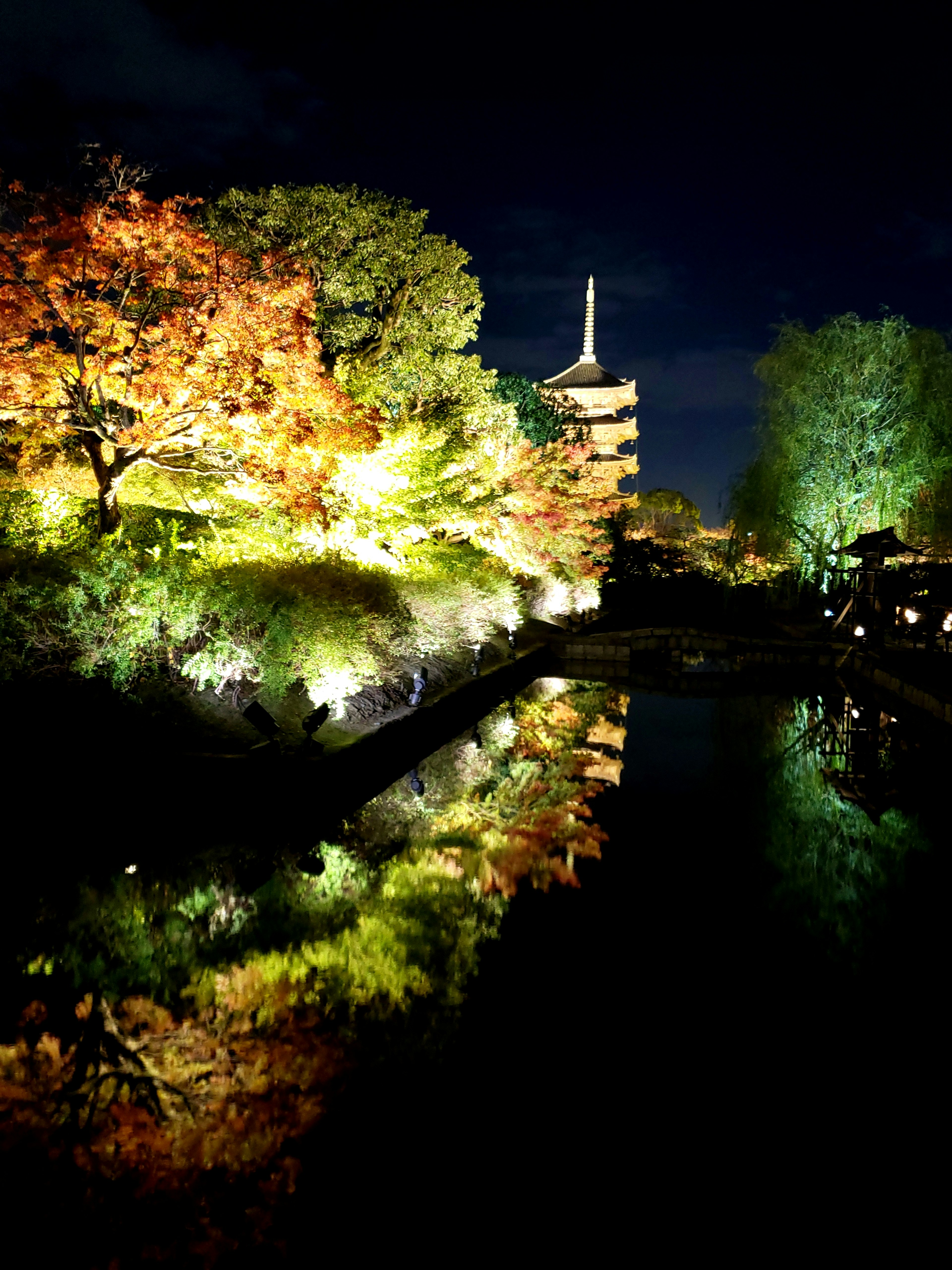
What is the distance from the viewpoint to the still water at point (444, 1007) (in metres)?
3.62

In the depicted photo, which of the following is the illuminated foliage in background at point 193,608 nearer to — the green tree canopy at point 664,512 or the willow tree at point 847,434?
the willow tree at point 847,434

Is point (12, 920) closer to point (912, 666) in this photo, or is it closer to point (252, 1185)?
point (252, 1185)

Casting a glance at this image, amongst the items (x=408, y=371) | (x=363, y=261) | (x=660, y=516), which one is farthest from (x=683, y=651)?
(x=660, y=516)

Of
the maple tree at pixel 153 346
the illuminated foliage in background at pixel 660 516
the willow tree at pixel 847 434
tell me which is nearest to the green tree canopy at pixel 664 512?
the illuminated foliage in background at pixel 660 516

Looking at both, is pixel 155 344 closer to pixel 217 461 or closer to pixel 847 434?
pixel 217 461

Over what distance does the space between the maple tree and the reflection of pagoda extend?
37.9 m

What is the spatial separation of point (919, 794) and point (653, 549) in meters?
24.0

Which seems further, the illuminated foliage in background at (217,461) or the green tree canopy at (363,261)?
the green tree canopy at (363,261)

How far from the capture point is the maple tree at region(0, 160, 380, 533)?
386 inches

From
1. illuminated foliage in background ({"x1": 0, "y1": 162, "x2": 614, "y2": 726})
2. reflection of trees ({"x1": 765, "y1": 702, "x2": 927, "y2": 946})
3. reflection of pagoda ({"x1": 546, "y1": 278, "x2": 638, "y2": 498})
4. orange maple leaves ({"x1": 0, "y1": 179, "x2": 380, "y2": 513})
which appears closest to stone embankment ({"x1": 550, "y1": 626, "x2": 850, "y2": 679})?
illuminated foliage in background ({"x1": 0, "y1": 162, "x2": 614, "y2": 726})

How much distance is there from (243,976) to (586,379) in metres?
50.2

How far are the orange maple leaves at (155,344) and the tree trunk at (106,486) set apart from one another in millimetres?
31

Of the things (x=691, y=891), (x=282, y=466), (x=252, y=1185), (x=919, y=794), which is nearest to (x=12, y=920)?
(x=252, y=1185)

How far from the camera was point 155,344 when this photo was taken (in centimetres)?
1159
